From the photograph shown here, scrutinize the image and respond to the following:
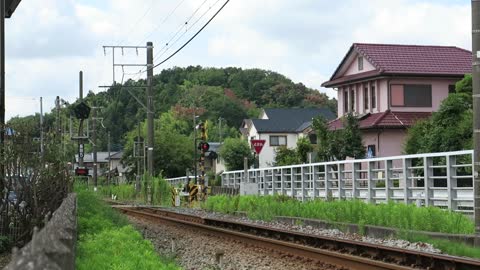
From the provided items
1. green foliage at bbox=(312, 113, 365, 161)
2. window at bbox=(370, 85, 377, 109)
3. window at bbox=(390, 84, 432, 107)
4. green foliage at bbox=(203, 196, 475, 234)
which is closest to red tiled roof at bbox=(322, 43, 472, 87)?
window at bbox=(390, 84, 432, 107)

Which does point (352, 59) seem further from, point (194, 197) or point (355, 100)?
point (194, 197)

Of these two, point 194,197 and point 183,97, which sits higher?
point 183,97

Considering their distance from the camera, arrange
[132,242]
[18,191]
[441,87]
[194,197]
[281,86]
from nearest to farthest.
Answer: [132,242] → [18,191] → [194,197] → [441,87] → [281,86]

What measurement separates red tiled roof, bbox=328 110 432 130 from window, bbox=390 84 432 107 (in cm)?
69

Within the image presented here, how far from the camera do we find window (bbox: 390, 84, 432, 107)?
47250mm

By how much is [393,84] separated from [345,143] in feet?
18.4

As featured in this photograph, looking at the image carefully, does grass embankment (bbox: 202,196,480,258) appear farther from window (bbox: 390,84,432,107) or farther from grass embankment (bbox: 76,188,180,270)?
window (bbox: 390,84,432,107)

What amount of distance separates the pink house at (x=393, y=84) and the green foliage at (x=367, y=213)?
19358mm

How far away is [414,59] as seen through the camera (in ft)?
163

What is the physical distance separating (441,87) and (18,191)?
123 ft

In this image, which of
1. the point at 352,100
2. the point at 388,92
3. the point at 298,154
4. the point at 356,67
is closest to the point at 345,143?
the point at 388,92

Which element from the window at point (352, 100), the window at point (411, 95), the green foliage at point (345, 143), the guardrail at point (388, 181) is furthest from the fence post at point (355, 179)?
the window at point (352, 100)

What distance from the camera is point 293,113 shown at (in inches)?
3701

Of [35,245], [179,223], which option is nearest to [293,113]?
[179,223]
